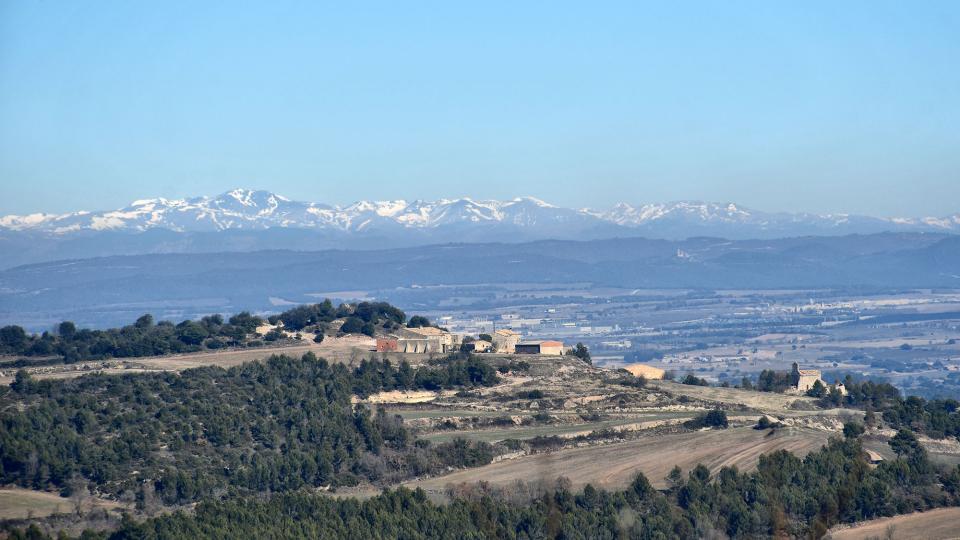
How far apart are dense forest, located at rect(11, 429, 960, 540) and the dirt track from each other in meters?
2.64

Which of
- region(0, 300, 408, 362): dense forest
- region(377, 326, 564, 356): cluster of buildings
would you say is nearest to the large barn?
region(377, 326, 564, 356): cluster of buildings

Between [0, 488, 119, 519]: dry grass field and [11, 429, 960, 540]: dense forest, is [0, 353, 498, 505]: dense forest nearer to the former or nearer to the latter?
[0, 488, 119, 519]: dry grass field

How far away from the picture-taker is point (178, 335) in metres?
93.6

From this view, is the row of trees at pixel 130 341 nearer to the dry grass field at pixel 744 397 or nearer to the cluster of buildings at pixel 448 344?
the cluster of buildings at pixel 448 344

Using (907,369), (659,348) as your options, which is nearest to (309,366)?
(907,369)

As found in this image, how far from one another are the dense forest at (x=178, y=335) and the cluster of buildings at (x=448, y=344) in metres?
2.36

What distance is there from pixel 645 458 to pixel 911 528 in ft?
45.5

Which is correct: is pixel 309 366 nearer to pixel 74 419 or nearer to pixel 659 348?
pixel 74 419

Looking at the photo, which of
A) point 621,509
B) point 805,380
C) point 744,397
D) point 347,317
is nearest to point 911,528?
point 621,509

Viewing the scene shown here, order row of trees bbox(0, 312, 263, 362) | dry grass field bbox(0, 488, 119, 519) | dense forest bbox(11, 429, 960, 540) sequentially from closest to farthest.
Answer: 1. dense forest bbox(11, 429, 960, 540)
2. dry grass field bbox(0, 488, 119, 519)
3. row of trees bbox(0, 312, 263, 362)

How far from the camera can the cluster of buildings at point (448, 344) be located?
92.1 meters

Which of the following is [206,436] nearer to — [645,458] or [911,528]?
[645,458]

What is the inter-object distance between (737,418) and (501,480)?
717 inches

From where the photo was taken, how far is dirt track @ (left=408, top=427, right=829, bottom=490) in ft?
215
